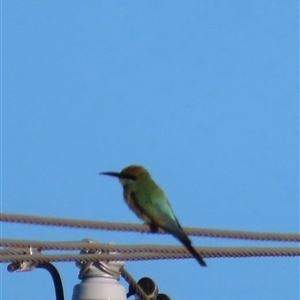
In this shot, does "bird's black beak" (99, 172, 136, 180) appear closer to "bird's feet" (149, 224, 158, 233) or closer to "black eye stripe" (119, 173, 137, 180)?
"black eye stripe" (119, 173, 137, 180)

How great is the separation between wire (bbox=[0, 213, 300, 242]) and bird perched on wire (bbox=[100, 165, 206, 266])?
0.48 m

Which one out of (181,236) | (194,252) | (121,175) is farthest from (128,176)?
(194,252)

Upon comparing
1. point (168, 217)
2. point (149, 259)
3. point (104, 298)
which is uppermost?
point (168, 217)

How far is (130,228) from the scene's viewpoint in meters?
5.12

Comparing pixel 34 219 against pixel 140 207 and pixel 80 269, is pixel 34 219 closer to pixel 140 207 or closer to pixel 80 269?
pixel 80 269

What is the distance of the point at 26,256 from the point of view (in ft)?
17.0

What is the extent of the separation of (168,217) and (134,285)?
0.71 m

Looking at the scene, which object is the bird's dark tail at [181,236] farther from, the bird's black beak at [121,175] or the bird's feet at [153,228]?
the bird's black beak at [121,175]

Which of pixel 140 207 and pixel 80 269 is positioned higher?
pixel 140 207

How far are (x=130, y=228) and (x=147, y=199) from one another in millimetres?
1330

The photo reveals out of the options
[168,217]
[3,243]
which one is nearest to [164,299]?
[168,217]

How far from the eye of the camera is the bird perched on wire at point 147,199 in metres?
6.14

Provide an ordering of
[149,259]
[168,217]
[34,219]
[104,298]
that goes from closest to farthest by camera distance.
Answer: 1. [34,219]
2. [104,298]
3. [149,259]
4. [168,217]

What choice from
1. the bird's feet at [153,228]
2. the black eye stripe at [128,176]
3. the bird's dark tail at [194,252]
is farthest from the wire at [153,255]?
the black eye stripe at [128,176]
